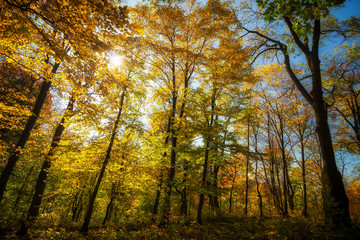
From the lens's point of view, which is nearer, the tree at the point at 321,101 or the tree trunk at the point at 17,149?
the tree at the point at 321,101

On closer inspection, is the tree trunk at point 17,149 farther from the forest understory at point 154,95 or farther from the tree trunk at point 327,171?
the tree trunk at point 327,171

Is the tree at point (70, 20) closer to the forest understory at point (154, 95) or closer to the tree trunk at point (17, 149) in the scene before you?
the forest understory at point (154, 95)

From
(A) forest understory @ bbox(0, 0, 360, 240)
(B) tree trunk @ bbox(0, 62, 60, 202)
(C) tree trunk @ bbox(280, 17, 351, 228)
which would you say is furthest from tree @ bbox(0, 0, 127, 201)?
(C) tree trunk @ bbox(280, 17, 351, 228)

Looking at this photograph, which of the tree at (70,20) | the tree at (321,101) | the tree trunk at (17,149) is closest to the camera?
the tree at (70,20)

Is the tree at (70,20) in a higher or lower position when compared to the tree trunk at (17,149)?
higher

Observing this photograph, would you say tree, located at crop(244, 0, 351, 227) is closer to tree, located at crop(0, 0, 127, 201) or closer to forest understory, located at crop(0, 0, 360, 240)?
forest understory, located at crop(0, 0, 360, 240)

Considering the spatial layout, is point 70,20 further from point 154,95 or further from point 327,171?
point 327,171

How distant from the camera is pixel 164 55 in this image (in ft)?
26.1

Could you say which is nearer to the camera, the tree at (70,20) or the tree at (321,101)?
the tree at (70,20)

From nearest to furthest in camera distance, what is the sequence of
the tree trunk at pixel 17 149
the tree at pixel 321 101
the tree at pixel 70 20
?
the tree at pixel 70 20 → the tree at pixel 321 101 → the tree trunk at pixel 17 149

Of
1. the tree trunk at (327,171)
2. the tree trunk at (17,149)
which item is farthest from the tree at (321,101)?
the tree trunk at (17,149)

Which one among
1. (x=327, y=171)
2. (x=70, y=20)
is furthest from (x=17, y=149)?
(x=327, y=171)

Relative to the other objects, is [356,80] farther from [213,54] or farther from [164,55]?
[164,55]

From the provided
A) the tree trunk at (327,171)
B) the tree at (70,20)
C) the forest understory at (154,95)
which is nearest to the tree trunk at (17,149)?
the forest understory at (154,95)
